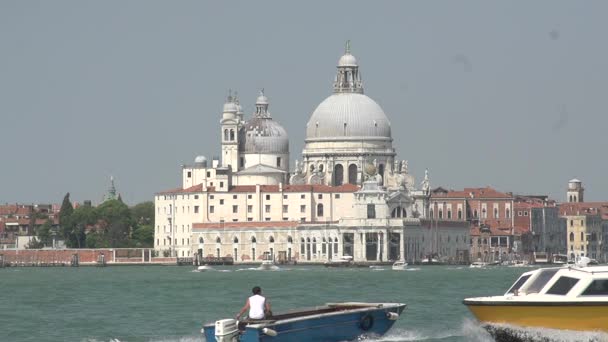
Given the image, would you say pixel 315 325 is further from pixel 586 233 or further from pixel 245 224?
pixel 586 233

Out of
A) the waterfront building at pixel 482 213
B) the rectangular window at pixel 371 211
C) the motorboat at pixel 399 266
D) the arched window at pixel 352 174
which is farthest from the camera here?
the waterfront building at pixel 482 213

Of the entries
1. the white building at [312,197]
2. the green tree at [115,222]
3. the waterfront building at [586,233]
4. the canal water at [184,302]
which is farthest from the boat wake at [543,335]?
the waterfront building at [586,233]

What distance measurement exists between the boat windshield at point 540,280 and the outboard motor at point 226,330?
528 centimetres

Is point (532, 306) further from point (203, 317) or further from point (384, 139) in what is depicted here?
point (384, 139)

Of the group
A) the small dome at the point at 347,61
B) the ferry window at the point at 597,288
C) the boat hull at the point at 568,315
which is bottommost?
the boat hull at the point at 568,315

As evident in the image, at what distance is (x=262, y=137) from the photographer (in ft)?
484

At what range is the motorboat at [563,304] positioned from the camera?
34.0m

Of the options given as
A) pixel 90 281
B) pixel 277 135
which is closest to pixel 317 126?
pixel 277 135

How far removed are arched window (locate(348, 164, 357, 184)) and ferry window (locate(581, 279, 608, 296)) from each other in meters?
112

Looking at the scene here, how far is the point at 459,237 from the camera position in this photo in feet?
470

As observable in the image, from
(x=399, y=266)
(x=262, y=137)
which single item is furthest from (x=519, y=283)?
(x=262, y=137)

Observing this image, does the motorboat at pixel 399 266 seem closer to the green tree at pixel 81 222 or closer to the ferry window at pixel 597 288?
the green tree at pixel 81 222

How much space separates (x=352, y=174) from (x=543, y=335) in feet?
369

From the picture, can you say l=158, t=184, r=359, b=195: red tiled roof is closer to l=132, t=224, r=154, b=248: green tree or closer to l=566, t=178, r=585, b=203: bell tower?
l=132, t=224, r=154, b=248: green tree
